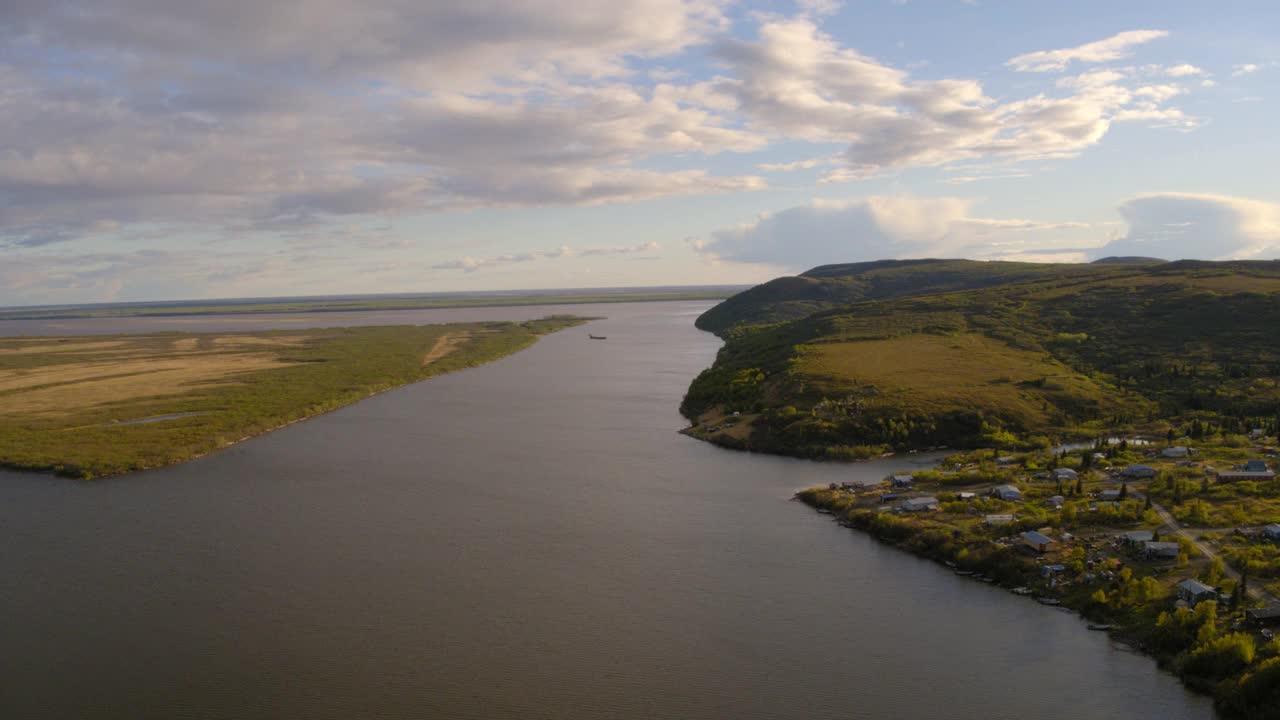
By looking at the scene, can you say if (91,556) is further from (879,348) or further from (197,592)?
(879,348)

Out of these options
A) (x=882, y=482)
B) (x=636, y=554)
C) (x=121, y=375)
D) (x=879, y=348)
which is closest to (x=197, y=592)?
(x=636, y=554)

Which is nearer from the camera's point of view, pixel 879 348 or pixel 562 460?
pixel 562 460

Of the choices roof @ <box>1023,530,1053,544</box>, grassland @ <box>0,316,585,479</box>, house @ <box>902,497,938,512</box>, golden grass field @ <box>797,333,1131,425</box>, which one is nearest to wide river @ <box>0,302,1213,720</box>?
house @ <box>902,497,938,512</box>

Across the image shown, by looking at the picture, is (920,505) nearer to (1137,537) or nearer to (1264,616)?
(1137,537)

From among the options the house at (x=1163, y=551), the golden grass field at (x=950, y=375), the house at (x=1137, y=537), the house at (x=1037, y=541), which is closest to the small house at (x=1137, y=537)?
the house at (x=1137, y=537)

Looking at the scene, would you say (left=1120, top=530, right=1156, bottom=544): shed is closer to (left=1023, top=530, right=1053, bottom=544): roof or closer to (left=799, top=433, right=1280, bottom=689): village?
(left=799, top=433, right=1280, bottom=689): village

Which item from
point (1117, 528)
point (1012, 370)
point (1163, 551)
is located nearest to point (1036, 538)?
point (1163, 551)

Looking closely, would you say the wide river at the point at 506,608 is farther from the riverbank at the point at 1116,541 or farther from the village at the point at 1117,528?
the village at the point at 1117,528
